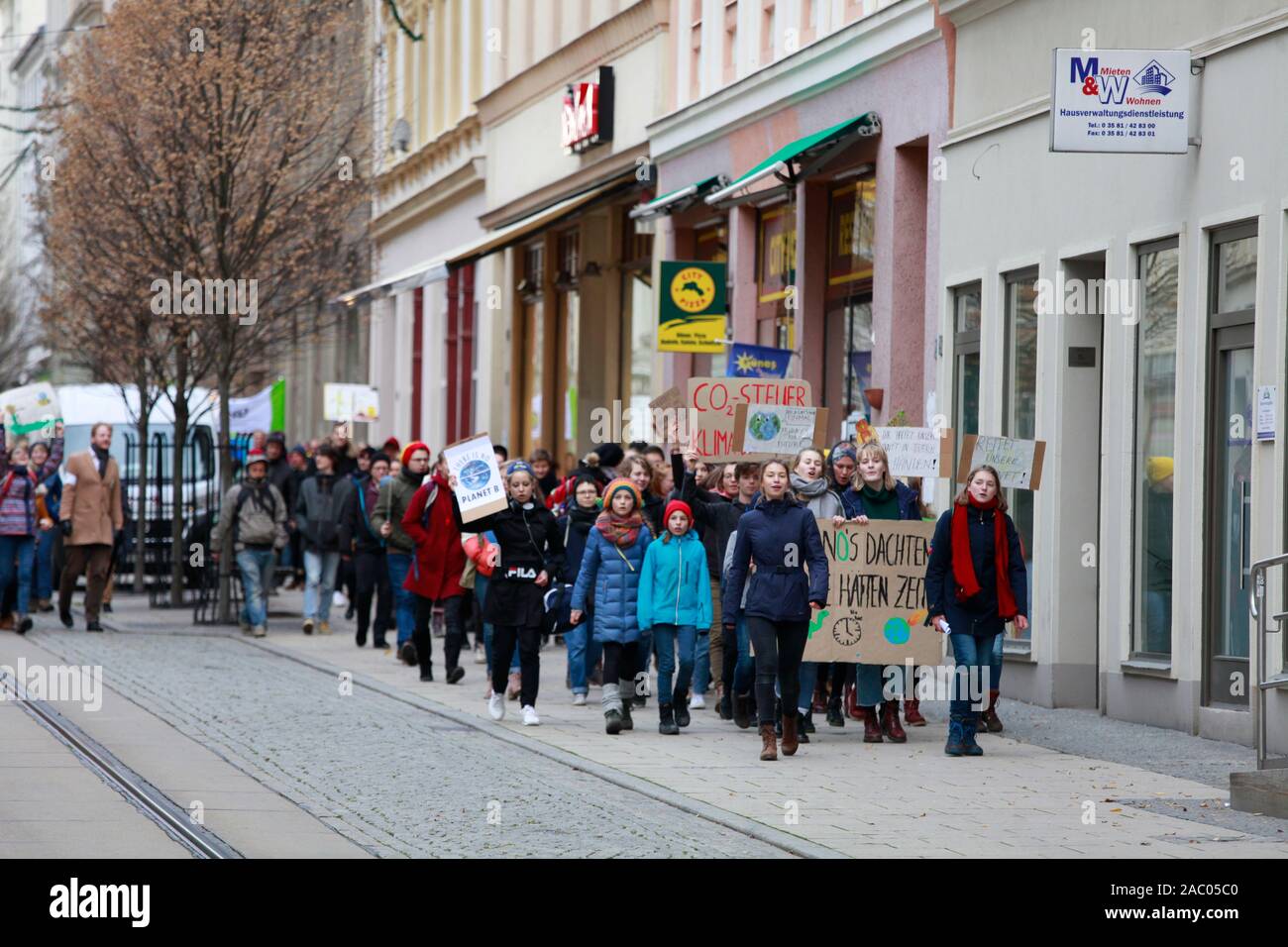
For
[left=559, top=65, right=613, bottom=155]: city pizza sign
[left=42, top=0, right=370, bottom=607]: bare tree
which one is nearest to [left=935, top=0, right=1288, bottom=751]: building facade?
[left=42, top=0, right=370, bottom=607]: bare tree

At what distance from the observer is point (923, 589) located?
15625 mm

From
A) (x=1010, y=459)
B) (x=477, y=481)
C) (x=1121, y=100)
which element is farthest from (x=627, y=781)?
(x=1121, y=100)

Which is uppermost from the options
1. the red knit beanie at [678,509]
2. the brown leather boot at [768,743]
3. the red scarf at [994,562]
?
the red knit beanie at [678,509]

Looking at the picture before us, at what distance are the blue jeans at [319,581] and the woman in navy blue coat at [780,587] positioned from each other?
420 inches

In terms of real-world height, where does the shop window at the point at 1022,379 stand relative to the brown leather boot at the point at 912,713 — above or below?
above

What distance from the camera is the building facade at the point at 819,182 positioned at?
21.5m

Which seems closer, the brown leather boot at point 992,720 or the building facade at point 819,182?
the brown leather boot at point 992,720

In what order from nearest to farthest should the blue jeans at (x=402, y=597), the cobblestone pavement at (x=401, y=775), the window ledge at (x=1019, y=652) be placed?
the cobblestone pavement at (x=401, y=775)
the window ledge at (x=1019, y=652)
the blue jeans at (x=402, y=597)

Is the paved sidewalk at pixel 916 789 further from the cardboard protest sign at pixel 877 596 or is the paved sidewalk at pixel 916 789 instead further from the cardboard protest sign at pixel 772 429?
the cardboard protest sign at pixel 772 429

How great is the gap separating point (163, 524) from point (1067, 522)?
15.7m

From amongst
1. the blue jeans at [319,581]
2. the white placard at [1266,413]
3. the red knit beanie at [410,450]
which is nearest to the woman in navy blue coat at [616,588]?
the white placard at [1266,413]

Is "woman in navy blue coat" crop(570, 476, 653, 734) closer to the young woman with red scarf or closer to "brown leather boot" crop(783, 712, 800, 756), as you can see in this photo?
"brown leather boot" crop(783, 712, 800, 756)
